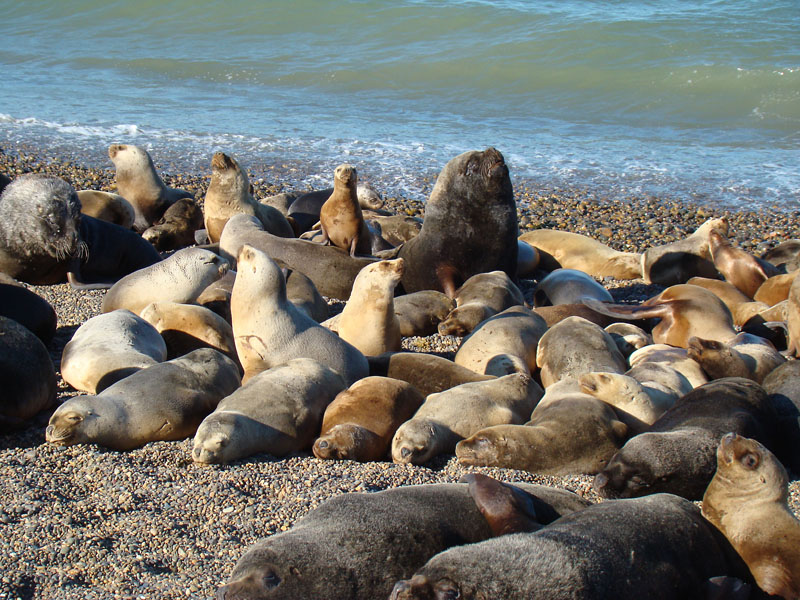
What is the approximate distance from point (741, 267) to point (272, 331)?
422 cm

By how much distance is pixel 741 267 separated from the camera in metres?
7.02

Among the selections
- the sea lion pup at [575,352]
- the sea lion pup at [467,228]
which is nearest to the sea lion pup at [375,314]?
the sea lion pup at [575,352]

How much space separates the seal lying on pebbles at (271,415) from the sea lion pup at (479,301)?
1.58 m

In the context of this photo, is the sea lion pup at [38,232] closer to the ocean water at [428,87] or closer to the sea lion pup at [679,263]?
the sea lion pup at [679,263]

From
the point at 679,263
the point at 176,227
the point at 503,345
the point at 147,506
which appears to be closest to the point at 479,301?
the point at 503,345

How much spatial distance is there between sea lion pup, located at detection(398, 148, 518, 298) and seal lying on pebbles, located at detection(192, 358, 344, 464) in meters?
2.87

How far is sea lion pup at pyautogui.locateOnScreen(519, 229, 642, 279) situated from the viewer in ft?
25.2

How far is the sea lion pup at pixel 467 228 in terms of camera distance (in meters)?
7.01

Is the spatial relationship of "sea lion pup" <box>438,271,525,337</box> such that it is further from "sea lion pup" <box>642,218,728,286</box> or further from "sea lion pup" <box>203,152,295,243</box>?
"sea lion pup" <box>203,152,295,243</box>

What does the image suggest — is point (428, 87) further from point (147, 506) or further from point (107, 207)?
point (147, 506)

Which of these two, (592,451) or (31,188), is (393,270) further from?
(31,188)

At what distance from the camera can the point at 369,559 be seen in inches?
91.1

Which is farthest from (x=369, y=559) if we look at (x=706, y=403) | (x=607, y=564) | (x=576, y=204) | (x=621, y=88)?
(x=621, y=88)

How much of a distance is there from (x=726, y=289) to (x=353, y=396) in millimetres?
3669
